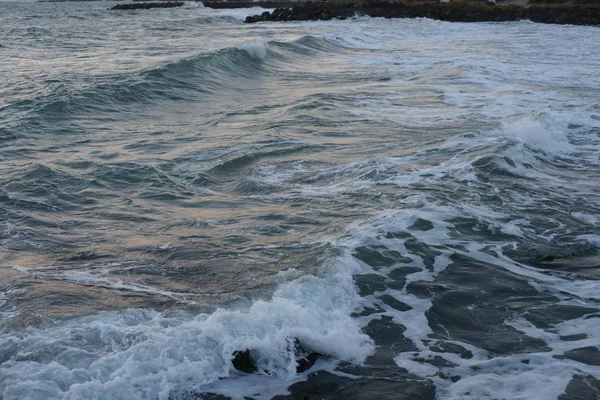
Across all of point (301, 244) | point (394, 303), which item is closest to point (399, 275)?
point (394, 303)

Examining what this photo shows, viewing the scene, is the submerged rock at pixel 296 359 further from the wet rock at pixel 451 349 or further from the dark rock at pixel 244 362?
the wet rock at pixel 451 349

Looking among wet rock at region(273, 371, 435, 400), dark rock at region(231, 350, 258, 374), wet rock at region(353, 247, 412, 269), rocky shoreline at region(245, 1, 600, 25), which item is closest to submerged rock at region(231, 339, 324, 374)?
dark rock at region(231, 350, 258, 374)

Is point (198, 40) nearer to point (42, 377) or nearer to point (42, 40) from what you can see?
point (42, 40)

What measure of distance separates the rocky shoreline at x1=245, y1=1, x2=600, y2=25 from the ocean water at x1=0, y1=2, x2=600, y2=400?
26317mm

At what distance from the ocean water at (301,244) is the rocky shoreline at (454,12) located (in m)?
26.3

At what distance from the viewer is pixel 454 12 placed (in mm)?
44000

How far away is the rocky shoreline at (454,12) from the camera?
1490 inches

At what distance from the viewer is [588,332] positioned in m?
4.78

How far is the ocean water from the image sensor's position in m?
4.27

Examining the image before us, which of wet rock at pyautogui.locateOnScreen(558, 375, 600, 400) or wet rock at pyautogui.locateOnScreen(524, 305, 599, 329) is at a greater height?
wet rock at pyautogui.locateOnScreen(524, 305, 599, 329)

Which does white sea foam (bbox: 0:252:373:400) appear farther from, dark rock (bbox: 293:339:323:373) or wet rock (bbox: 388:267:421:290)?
wet rock (bbox: 388:267:421:290)

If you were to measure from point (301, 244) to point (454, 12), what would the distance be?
1629 inches

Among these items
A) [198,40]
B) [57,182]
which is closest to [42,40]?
[198,40]

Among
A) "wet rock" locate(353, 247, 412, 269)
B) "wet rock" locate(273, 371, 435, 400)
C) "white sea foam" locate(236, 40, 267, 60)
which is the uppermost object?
"white sea foam" locate(236, 40, 267, 60)
